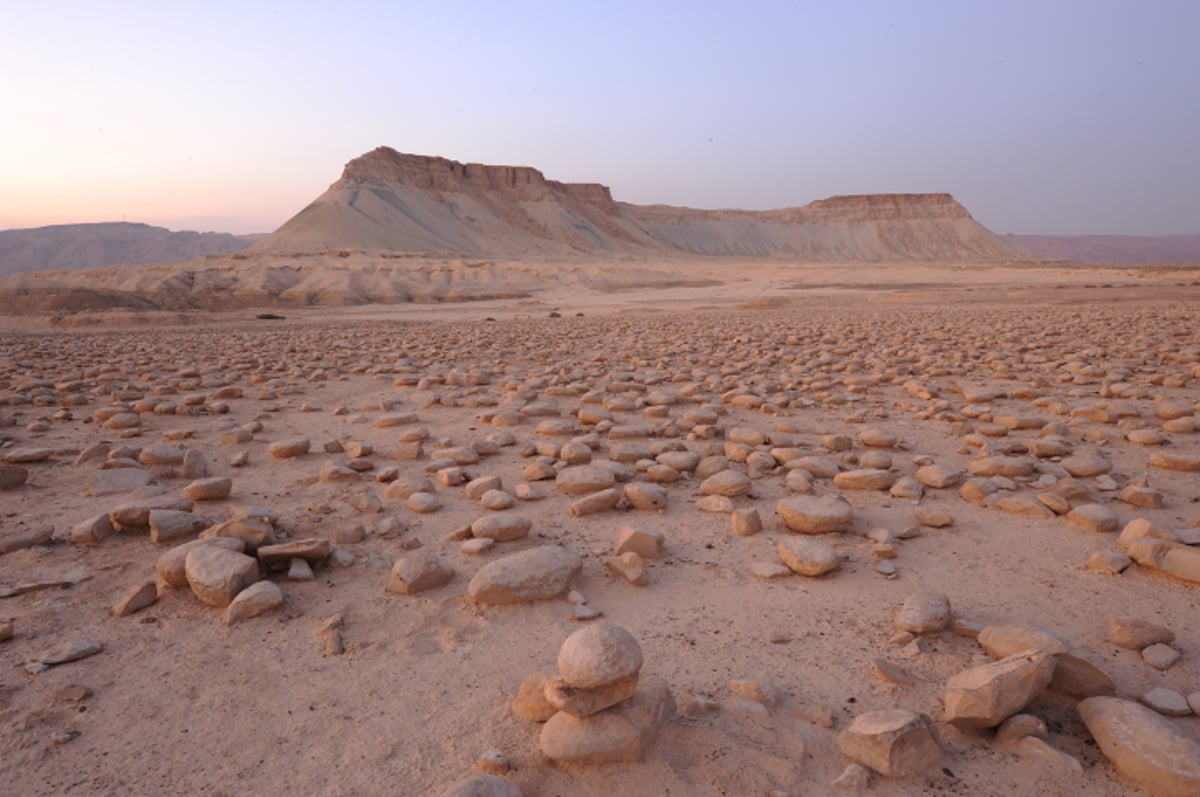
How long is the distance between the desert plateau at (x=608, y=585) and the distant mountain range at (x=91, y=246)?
84.0m

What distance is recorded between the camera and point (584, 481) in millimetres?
3213

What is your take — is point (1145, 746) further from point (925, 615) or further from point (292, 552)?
point (292, 552)

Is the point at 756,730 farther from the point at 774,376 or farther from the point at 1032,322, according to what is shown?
the point at 1032,322

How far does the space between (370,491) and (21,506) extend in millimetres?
1507

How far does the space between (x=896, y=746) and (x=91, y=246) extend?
115203 mm

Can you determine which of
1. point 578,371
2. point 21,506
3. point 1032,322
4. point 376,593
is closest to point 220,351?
point 578,371

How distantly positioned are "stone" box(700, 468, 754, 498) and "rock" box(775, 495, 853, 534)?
1.14 ft

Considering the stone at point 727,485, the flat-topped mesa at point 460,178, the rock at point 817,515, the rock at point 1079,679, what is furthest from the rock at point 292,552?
the flat-topped mesa at point 460,178

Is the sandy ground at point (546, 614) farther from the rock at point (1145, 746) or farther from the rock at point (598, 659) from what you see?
the rock at point (598, 659)

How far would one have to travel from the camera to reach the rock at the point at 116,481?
10.8 feet

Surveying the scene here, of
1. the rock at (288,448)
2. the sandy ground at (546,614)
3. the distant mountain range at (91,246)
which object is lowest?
the sandy ground at (546,614)

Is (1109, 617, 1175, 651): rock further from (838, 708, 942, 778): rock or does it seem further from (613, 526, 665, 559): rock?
(613, 526, 665, 559): rock

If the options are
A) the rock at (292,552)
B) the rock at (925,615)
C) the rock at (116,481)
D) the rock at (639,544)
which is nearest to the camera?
the rock at (925,615)

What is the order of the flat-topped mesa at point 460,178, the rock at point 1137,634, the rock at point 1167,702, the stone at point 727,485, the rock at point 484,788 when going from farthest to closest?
the flat-topped mesa at point 460,178 < the stone at point 727,485 < the rock at point 1137,634 < the rock at point 1167,702 < the rock at point 484,788
